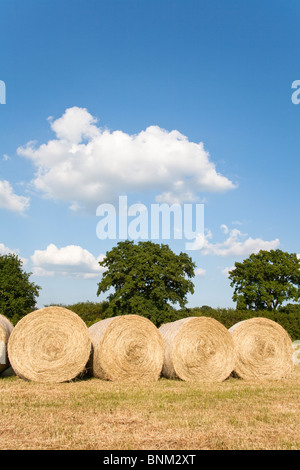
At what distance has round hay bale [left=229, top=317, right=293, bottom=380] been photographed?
11.7 m

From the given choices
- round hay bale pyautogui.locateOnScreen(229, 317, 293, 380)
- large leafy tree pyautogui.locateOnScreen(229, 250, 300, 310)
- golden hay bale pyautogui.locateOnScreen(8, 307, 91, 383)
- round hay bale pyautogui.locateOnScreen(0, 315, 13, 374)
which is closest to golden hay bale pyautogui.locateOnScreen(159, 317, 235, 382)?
round hay bale pyautogui.locateOnScreen(229, 317, 293, 380)

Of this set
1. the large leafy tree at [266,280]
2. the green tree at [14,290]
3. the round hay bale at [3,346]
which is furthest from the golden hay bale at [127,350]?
the large leafy tree at [266,280]

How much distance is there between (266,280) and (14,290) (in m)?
22.5

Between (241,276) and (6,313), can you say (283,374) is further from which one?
(241,276)

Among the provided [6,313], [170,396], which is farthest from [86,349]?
[6,313]

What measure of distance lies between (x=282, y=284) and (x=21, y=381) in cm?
3373

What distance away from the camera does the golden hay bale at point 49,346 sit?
10.0 m

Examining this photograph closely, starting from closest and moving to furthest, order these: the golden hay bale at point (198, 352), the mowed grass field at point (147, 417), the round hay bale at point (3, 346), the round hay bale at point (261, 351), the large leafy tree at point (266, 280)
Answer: the mowed grass field at point (147, 417) → the round hay bale at point (3, 346) → the golden hay bale at point (198, 352) → the round hay bale at point (261, 351) → the large leafy tree at point (266, 280)

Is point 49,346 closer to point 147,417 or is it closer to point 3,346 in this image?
point 3,346

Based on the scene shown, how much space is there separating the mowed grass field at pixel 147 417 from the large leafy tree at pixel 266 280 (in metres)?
30.8

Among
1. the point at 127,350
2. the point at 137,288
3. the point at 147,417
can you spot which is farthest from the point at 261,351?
the point at 137,288

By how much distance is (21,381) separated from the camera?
10.0 m

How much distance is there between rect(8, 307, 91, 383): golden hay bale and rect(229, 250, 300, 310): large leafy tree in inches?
1199

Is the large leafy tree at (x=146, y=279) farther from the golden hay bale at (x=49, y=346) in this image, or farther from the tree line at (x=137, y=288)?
the golden hay bale at (x=49, y=346)
